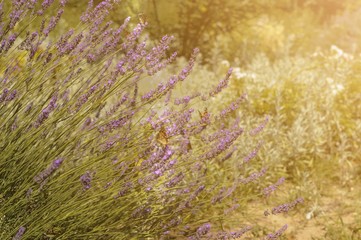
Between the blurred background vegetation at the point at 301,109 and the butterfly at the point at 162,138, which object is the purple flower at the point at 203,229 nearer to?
the butterfly at the point at 162,138

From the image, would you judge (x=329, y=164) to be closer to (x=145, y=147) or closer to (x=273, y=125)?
(x=273, y=125)

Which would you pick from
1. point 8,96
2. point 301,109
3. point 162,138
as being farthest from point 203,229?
point 301,109

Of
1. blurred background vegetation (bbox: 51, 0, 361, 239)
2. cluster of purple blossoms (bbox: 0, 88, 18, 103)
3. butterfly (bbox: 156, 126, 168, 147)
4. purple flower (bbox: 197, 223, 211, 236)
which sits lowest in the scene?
blurred background vegetation (bbox: 51, 0, 361, 239)

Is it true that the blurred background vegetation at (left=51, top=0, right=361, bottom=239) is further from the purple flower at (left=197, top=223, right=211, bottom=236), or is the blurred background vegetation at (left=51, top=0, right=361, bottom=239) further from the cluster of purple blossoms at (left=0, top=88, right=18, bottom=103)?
the purple flower at (left=197, top=223, right=211, bottom=236)

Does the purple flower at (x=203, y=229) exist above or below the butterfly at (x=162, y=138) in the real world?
below

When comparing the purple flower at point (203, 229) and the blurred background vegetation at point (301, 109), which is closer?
the purple flower at point (203, 229)

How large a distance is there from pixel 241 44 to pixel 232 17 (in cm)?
38

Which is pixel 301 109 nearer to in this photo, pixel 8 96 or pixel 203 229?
pixel 203 229

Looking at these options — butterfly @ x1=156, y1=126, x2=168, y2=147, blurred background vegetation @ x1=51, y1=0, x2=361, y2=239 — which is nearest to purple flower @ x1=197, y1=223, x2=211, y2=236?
butterfly @ x1=156, y1=126, x2=168, y2=147

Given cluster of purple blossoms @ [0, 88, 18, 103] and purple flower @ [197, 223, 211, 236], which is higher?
cluster of purple blossoms @ [0, 88, 18, 103]

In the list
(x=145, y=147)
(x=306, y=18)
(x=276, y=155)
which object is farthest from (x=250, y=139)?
(x=306, y=18)

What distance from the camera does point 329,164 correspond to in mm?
3662

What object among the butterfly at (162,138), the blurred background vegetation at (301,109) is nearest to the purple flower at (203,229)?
the butterfly at (162,138)

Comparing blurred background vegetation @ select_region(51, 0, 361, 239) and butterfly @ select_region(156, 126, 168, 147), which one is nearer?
butterfly @ select_region(156, 126, 168, 147)
